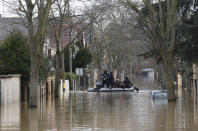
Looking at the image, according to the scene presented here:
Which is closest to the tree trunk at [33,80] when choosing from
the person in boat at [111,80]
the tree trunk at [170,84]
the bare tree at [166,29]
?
the bare tree at [166,29]

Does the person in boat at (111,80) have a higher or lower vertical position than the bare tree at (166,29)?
lower

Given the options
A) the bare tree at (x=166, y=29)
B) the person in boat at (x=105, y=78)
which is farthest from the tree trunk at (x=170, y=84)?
the person in boat at (x=105, y=78)

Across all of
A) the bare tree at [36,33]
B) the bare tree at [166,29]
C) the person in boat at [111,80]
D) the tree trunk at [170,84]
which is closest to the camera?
the bare tree at [36,33]

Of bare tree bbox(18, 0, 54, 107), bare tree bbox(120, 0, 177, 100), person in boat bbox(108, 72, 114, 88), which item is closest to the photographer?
bare tree bbox(18, 0, 54, 107)

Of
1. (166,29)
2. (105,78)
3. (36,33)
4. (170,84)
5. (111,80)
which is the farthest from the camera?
(111,80)

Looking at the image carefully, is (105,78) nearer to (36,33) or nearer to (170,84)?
(170,84)

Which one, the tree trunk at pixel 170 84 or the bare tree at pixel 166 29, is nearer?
the bare tree at pixel 166 29

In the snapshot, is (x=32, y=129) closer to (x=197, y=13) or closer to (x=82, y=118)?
(x=82, y=118)

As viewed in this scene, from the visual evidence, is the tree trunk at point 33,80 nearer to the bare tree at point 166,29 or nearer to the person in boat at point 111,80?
the bare tree at point 166,29

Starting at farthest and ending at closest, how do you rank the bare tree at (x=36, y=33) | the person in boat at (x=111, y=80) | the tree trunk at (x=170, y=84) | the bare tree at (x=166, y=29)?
1. the person in boat at (x=111, y=80)
2. the tree trunk at (x=170, y=84)
3. the bare tree at (x=166, y=29)
4. the bare tree at (x=36, y=33)

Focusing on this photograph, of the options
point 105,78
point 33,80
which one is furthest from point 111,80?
point 33,80

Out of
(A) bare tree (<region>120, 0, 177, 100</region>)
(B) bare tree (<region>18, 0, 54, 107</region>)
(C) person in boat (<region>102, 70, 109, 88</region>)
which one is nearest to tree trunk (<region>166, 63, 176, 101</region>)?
(A) bare tree (<region>120, 0, 177, 100</region>)

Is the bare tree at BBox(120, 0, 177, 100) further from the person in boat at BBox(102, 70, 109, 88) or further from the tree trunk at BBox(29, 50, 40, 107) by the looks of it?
the person in boat at BBox(102, 70, 109, 88)

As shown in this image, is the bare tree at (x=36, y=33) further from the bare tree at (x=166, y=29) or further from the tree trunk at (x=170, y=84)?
the tree trunk at (x=170, y=84)
